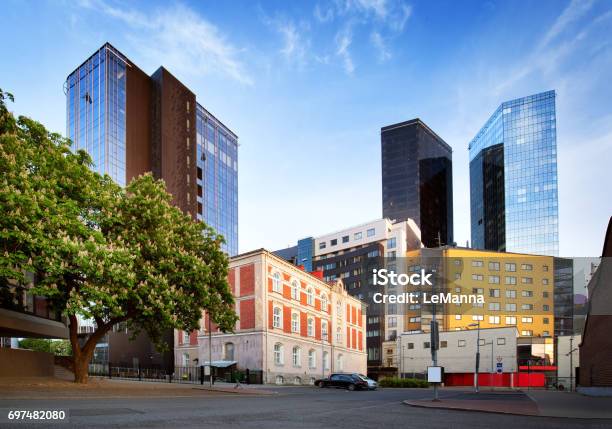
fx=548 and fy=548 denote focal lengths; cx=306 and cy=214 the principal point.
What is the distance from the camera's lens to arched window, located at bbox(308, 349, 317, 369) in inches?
2490

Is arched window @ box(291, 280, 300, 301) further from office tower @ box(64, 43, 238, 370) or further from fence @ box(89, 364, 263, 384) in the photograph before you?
office tower @ box(64, 43, 238, 370)

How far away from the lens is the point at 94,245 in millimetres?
23422

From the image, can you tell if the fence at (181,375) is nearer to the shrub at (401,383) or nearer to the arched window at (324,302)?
the arched window at (324,302)

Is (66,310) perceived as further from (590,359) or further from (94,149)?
(94,149)

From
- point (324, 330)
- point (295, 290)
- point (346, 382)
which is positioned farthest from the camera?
point (324, 330)

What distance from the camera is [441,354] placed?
298 ft

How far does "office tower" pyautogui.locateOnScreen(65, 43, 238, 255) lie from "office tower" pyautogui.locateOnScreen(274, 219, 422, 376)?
145 ft

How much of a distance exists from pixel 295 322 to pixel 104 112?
2386 inches

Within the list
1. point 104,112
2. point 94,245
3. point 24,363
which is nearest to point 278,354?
point 24,363

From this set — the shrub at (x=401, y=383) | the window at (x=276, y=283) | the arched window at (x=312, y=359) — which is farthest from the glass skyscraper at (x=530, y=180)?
the window at (x=276, y=283)

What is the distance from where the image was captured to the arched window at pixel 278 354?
180 ft

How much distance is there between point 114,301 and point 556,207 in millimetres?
183523

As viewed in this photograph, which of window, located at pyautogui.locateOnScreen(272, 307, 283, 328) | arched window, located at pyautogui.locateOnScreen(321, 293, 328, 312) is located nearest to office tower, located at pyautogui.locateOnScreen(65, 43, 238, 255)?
arched window, located at pyautogui.locateOnScreen(321, 293, 328, 312)

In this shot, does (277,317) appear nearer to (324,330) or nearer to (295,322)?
(295,322)
